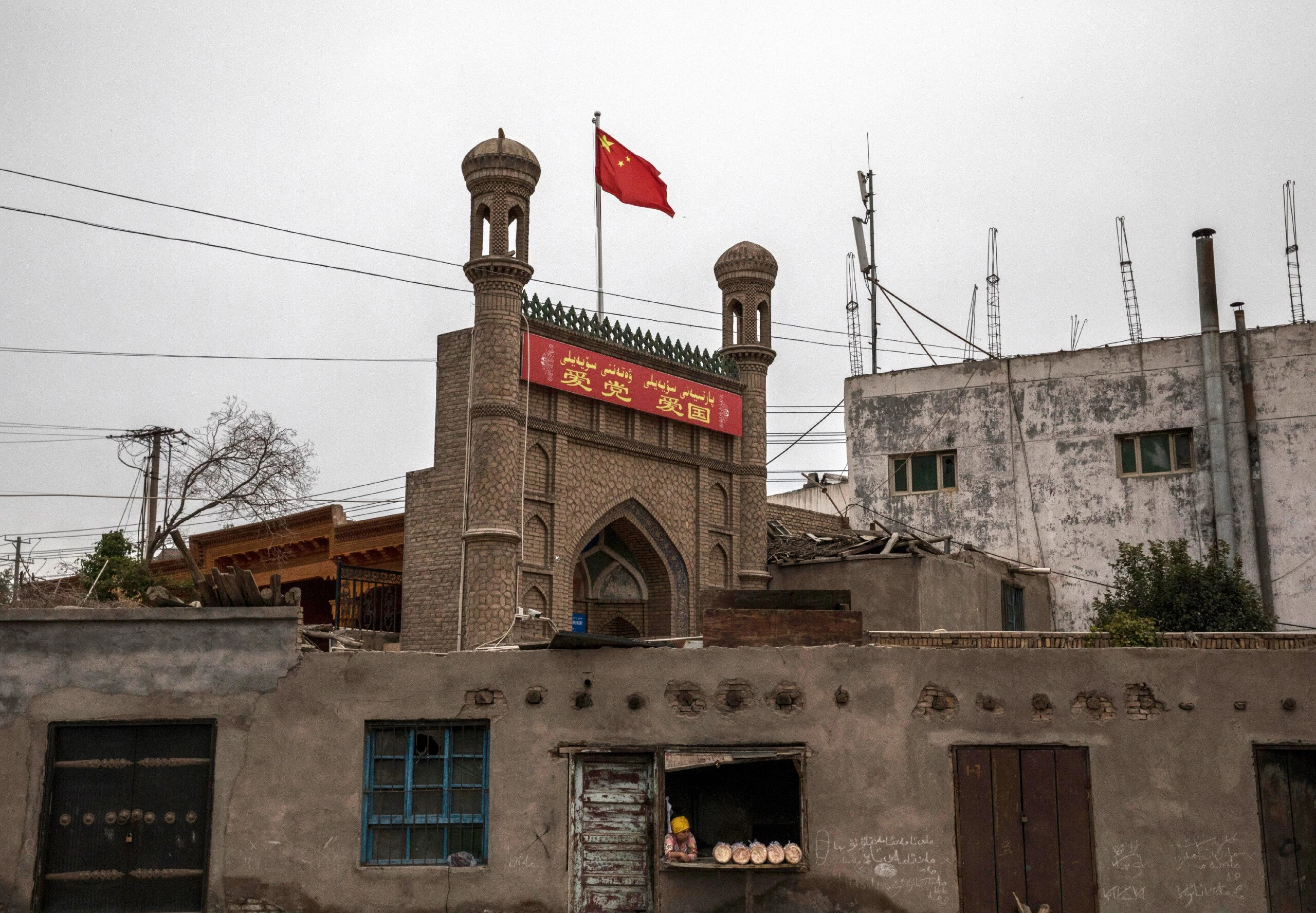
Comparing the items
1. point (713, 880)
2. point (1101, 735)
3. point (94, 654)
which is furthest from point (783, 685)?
point (94, 654)

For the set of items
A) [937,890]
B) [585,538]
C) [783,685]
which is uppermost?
[585,538]

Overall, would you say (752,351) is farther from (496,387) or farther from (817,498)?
(817,498)

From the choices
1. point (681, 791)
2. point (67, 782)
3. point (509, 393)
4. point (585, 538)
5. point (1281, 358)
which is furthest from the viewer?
point (1281, 358)

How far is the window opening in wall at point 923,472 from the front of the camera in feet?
88.2

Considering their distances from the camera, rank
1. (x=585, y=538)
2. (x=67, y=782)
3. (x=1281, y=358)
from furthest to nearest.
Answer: (x=1281, y=358), (x=585, y=538), (x=67, y=782)

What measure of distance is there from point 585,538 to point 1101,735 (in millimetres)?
9217

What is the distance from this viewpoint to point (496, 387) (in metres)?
18.7

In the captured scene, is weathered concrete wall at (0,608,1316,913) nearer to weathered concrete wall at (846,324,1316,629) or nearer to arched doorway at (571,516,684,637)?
arched doorway at (571,516,684,637)

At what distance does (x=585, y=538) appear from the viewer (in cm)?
2020

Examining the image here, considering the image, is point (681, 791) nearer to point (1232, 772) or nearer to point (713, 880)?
point (713, 880)

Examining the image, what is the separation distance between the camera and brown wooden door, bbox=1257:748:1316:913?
12375mm

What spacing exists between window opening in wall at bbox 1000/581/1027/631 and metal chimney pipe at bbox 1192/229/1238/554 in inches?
140

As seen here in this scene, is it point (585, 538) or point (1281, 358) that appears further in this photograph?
point (1281, 358)

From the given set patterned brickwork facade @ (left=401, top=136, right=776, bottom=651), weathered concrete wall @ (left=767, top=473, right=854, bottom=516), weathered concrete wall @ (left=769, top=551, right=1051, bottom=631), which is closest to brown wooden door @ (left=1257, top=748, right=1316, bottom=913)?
weathered concrete wall @ (left=769, top=551, right=1051, bottom=631)
